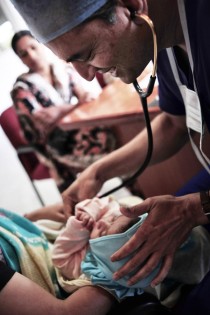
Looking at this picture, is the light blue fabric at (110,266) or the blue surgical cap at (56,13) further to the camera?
the light blue fabric at (110,266)

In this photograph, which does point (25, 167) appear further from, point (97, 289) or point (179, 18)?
point (179, 18)

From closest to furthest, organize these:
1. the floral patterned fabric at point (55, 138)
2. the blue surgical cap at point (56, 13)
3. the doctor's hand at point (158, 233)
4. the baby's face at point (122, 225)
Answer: the blue surgical cap at point (56, 13), the doctor's hand at point (158, 233), the baby's face at point (122, 225), the floral patterned fabric at point (55, 138)

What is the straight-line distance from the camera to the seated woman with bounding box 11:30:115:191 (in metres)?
2.11

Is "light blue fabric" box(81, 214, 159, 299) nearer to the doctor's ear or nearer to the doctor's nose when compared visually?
the doctor's nose

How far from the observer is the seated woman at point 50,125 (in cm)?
211

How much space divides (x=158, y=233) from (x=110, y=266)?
0.57ft

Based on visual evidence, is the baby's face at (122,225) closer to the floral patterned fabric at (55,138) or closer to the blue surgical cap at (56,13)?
the blue surgical cap at (56,13)

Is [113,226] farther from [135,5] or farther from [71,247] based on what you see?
A: [135,5]

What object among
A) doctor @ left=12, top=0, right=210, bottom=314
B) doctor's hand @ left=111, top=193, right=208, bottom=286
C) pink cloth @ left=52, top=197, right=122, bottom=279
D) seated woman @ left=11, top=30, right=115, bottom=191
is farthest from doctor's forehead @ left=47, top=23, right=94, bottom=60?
seated woman @ left=11, top=30, right=115, bottom=191

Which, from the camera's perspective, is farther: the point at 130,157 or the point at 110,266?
the point at 130,157

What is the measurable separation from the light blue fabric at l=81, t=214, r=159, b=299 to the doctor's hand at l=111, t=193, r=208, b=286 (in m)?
0.04

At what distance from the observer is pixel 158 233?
2.60ft

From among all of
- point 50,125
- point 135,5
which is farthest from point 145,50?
point 50,125

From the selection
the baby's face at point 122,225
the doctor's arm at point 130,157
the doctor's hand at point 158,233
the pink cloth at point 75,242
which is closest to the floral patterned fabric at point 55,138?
the doctor's arm at point 130,157
